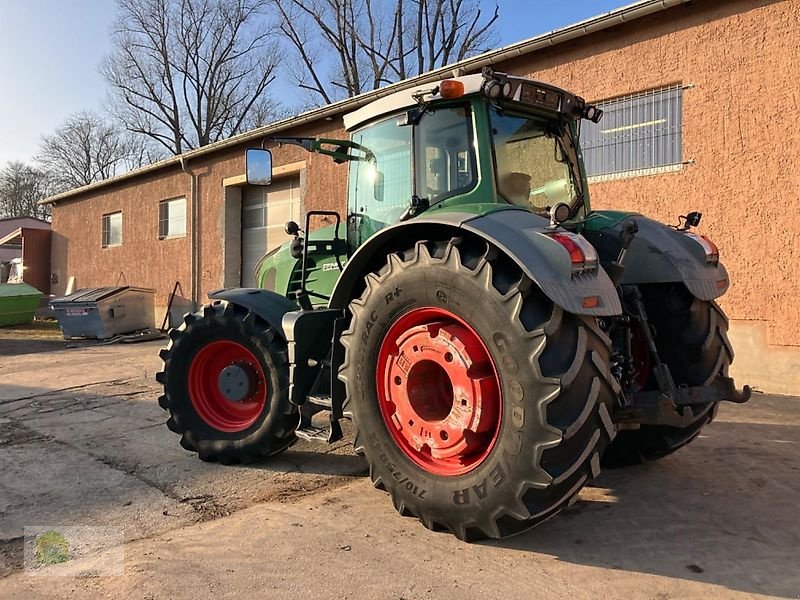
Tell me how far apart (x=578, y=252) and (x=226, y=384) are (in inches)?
111

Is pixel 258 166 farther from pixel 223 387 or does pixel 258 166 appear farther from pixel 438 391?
pixel 438 391

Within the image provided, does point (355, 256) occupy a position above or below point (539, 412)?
above

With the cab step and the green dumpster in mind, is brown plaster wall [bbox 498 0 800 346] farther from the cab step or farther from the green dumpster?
the green dumpster

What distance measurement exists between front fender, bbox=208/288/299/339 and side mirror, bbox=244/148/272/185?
32.3 inches

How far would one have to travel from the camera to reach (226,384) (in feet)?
14.4

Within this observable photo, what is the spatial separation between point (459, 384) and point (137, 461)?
2.87m

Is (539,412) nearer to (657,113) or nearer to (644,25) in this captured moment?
(657,113)

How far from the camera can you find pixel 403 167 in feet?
12.6

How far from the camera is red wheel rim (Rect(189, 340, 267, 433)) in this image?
4375mm

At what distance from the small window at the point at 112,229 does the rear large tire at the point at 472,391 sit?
57.7 feet

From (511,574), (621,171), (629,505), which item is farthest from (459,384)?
(621,171)

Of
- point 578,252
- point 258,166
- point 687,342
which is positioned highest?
point 258,166

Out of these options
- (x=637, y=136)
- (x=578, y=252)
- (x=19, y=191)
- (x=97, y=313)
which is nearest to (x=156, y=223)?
(x=97, y=313)

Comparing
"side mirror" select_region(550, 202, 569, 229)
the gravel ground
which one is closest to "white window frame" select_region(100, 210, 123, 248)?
the gravel ground
